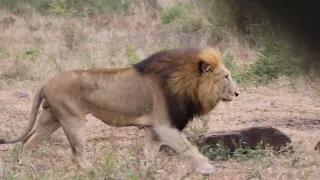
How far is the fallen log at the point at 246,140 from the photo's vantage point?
19.2 ft

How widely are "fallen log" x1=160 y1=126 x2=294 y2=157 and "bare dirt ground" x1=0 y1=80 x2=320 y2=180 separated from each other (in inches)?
7.0

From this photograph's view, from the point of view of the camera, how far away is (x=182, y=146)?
5.23 meters

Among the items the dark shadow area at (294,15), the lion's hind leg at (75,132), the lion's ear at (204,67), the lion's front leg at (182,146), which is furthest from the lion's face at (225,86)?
the dark shadow area at (294,15)

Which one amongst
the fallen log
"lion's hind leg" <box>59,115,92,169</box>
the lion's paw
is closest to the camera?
the lion's paw

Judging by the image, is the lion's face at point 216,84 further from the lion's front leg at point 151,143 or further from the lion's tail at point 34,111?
the lion's tail at point 34,111

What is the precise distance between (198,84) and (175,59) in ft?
0.90

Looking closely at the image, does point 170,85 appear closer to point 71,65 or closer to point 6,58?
point 71,65

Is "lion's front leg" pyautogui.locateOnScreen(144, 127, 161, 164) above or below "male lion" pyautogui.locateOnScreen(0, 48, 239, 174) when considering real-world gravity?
below

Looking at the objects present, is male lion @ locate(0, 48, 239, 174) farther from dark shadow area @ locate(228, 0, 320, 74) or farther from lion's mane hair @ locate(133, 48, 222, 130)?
dark shadow area @ locate(228, 0, 320, 74)

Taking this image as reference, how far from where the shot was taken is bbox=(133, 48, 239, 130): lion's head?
5414mm

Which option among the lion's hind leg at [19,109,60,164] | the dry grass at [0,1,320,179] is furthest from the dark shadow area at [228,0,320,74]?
the lion's hind leg at [19,109,60,164]

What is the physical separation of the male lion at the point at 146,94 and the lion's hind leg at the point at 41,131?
0.06ft

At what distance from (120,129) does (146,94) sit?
5.30ft

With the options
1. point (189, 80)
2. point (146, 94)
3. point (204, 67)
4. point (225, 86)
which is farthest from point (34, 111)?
point (225, 86)
